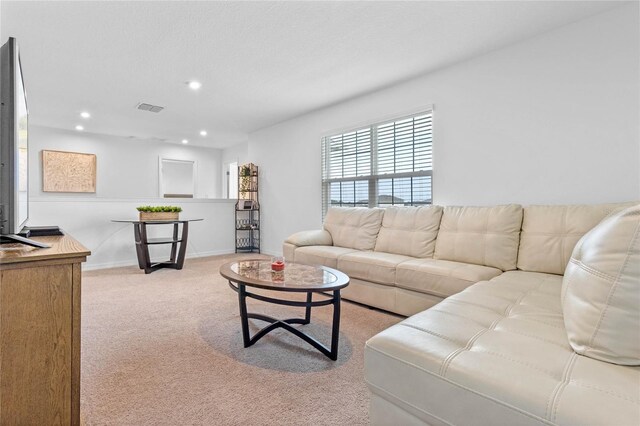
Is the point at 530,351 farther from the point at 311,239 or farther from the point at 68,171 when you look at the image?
the point at 68,171

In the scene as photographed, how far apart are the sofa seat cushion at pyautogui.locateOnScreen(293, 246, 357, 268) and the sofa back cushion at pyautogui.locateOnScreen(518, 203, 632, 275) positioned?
59.0 inches

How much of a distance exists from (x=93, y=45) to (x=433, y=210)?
3.36 metres

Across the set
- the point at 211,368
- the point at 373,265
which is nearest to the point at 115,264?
the point at 211,368

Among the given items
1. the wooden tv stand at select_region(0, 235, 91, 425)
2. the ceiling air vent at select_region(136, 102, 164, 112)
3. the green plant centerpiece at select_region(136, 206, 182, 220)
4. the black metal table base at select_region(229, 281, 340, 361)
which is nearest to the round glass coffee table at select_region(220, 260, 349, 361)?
the black metal table base at select_region(229, 281, 340, 361)

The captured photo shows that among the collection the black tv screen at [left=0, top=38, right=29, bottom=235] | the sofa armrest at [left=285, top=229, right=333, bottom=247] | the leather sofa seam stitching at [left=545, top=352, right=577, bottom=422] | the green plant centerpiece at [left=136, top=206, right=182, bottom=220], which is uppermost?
the black tv screen at [left=0, top=38, right=29, bottom=235]

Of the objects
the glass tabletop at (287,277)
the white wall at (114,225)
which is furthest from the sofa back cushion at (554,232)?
the white wall at (114,225)

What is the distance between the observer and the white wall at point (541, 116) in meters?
2.28

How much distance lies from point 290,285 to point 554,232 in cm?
191

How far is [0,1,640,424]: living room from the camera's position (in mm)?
1560

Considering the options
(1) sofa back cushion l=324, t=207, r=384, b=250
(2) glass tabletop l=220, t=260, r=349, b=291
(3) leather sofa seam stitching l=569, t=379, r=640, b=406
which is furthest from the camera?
(1) sofa back cushion l=324, t=207, r=384, b=250

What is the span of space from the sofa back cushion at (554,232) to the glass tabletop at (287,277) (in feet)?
4.60

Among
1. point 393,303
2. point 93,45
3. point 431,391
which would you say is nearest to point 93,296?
point 93,45

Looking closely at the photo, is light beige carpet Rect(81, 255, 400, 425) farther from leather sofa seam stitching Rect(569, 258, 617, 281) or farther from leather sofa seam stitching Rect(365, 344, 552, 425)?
leather sofa seam stitching Rect(569, 258, 617, 281)

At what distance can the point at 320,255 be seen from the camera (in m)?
3.16
